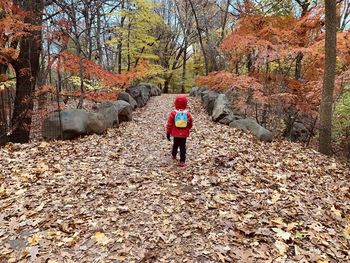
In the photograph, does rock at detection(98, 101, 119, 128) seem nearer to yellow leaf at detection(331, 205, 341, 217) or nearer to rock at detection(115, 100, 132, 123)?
rock at detection(115, 100, 132, 123)

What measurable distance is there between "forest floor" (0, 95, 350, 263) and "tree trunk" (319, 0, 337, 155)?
1033 mm

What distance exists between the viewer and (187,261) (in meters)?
3.46

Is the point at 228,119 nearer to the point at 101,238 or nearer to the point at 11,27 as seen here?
the point at 11,27

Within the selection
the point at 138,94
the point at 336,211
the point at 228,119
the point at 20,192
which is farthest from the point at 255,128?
the point at 138,94

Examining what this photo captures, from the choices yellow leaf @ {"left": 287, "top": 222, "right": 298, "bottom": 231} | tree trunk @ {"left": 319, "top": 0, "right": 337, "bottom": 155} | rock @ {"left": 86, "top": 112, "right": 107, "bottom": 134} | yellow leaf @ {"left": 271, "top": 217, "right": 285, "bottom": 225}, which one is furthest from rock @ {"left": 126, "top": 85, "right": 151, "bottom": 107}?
yellow leaf @ {"left": 287, "top": 222, "right": 298, "bottom": 231}

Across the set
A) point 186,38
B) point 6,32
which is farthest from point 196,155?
point 186,38

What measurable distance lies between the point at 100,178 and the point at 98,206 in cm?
112

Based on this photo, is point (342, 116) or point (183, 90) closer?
point (342, 116)

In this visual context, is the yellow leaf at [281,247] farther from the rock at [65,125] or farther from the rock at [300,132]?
the rock at [300,132]

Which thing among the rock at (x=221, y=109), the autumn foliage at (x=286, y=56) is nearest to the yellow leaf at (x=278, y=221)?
the autumn foliage at (x=286, y=56)

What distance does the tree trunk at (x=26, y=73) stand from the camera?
28.9 ft

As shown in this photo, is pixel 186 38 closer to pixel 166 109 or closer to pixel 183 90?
pixel 183 90

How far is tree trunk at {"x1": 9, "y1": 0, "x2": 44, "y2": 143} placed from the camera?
882 centimetres

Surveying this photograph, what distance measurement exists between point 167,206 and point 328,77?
20.0 feet
